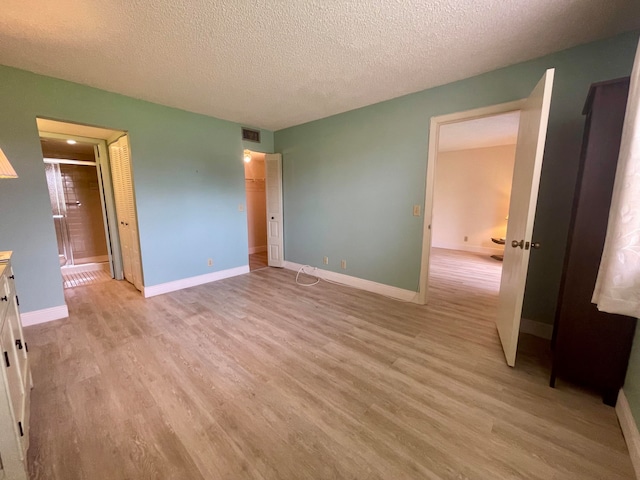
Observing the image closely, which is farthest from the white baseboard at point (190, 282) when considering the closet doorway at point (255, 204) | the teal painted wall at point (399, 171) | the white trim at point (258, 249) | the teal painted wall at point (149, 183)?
the white trim at point (258, 249)

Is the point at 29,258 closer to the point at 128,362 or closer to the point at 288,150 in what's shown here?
the point at 128,362

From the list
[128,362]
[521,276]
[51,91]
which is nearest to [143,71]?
[51,91]

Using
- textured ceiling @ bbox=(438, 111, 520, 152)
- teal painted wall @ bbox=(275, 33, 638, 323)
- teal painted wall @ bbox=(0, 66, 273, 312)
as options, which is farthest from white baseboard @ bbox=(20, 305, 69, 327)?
textured ceiling @ bbox=(438, 111, 520, 152)

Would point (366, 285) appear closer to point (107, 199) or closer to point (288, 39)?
point (288, 39)

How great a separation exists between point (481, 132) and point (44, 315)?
21.5ft

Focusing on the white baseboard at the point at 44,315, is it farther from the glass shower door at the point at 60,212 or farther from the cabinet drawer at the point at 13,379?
the glass shower door at the point at 60,212

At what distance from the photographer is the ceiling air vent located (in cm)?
404

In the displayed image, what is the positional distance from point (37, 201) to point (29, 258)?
57cm

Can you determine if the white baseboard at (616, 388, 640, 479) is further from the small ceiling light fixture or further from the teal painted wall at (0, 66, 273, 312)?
the teal painted wall at (0, 66, 273, 312)

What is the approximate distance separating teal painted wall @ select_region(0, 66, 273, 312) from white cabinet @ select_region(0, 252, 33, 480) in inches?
49.7

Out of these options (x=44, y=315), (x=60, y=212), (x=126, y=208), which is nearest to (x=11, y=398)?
(x=44, y=315)

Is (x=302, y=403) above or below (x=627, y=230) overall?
below

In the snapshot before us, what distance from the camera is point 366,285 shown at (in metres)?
3.49

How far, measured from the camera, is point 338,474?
45.5 inches
